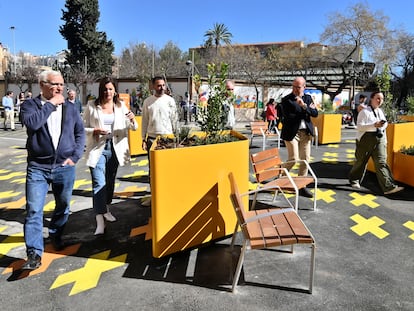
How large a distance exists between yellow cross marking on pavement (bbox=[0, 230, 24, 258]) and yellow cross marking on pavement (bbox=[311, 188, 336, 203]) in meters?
4.00

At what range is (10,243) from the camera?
3.75 m

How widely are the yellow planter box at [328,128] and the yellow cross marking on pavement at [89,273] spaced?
907 centimetres

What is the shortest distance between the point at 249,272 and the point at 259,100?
85.5 ft

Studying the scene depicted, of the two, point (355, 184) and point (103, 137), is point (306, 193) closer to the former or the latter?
point (355, 184)

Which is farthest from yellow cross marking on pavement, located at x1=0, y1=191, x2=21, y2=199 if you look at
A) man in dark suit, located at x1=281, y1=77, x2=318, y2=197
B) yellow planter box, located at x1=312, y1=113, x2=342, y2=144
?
yellow planter box, located at x1=312, y1=113, x2=342, y2=144

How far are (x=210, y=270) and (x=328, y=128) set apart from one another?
9.22 meters

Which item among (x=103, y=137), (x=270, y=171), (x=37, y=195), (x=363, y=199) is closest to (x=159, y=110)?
(x=103, y=137)

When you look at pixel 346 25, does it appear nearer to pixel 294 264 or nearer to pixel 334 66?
pixel 334 66

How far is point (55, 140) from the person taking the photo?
322 centimetres

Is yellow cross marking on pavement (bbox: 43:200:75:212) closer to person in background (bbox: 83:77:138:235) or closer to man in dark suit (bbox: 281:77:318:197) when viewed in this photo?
person in background (bbox: 83:77:138:235)

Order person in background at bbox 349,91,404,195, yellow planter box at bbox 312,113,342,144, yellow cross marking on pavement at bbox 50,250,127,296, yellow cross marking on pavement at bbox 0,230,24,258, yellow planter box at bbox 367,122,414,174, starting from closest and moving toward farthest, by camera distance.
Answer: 1. yellow cross marking on pavement at bbox 50,250,127,296
2. yellow cross marking on pavement at bbox 0,230,24,258
3. person in background at bbox 349,91,404,195
4. yellow planter box at bbox 367,122,414,174
5. yellow planter box at bbox 312,113,342,144

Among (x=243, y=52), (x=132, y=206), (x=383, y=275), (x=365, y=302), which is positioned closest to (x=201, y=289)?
(x=365, y=302)

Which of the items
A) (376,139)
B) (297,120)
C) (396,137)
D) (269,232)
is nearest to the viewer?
(269,232)

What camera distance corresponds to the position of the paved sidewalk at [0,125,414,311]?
8.85 ft
